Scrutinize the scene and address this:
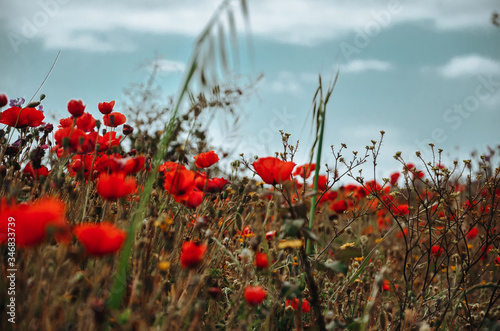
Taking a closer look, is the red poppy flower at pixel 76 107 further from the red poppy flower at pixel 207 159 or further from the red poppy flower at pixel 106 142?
the red poppy flower at pixel 207 159

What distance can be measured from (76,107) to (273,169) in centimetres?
99

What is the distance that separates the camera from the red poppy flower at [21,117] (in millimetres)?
2033

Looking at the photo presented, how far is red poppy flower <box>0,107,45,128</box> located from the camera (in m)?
2.03

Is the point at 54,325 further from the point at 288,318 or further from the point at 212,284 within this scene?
the point at 288,318

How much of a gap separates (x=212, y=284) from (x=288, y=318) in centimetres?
43

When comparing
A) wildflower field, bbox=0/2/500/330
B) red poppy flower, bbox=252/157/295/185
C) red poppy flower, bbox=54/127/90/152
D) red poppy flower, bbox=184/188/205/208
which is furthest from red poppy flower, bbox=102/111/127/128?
red poppy flower, bbox=252/157/295/185

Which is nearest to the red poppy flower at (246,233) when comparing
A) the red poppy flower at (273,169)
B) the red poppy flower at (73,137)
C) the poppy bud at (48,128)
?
the red poppy flower at (273,169)

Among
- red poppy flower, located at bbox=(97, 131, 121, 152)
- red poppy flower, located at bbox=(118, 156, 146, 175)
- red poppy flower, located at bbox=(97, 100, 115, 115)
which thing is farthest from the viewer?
red poppy flower, located at bbox=(97, 100, 115, 115)

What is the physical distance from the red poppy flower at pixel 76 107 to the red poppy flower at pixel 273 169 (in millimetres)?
908

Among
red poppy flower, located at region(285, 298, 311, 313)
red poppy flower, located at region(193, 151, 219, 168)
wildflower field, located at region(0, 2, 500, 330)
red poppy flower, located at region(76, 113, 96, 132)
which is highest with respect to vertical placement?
red poppy flower, located at region(76, 113, 96, 132)

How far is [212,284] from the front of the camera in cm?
167

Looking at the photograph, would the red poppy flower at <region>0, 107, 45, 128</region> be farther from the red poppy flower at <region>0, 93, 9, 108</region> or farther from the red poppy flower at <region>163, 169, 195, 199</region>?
the red poppy flower at <region>163, 169, 195, 199</region>

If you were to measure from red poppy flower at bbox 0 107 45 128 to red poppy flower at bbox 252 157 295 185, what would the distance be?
1221 mm

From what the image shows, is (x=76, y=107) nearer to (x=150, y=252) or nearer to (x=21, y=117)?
(x=21, y=117)
